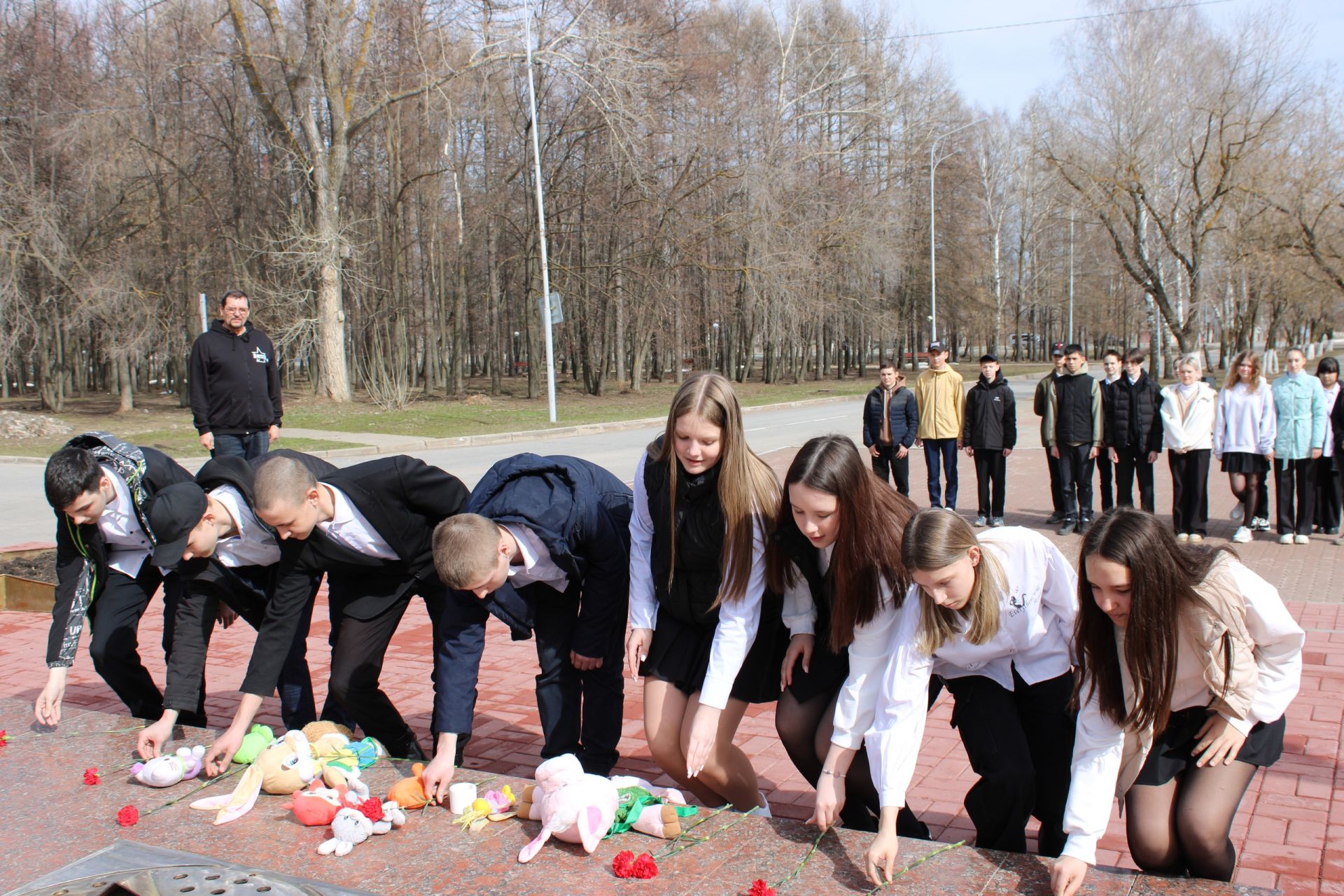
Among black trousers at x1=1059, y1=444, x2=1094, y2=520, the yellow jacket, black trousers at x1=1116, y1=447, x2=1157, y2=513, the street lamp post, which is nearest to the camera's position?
black trousers at x1=1116, y1=447, x2=1157, y2=513

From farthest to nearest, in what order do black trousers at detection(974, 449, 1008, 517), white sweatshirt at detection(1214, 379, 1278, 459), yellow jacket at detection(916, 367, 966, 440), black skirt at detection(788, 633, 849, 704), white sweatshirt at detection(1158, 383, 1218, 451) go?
yellow jacket at detection(916, 367, 966, 440) → black trousers at detection(974, 449, 1008, 517) → white sweatshirt at detection(1158, 383, 1218, 451) → white sweatshirt at detection(1214, 379, 1278, 459) → black skirt at detection(788, 633, 849, 704)

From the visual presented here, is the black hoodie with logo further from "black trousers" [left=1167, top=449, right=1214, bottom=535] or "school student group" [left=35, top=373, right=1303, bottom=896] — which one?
"black trousers" [left=1167, top=449, right=1214, bottom=535]

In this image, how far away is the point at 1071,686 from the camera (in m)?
3.02

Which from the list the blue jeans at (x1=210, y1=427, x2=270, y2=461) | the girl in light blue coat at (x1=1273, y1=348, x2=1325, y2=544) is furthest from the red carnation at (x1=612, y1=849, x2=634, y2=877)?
the girl in light blue coat at (x1=1273, y1=348, x2=1325, y2=544)

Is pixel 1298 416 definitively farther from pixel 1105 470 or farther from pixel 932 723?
pixel 932 723

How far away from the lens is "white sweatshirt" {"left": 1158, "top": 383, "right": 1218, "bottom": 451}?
8.75m

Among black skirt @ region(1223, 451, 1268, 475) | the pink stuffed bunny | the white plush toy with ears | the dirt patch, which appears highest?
black skirt @ region(1223, 451, 1268, 475)

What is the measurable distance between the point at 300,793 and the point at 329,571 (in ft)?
3.16

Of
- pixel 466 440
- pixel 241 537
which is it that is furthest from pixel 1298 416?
pixel 466 440

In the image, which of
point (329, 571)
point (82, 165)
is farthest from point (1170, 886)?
point (82, 165)

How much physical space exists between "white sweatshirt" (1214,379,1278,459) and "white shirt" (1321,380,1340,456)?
358 millimetres

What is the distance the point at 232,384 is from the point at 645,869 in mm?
6663

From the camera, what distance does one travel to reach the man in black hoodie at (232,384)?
27.0 ft

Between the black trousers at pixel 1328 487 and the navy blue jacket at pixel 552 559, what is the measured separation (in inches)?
290
